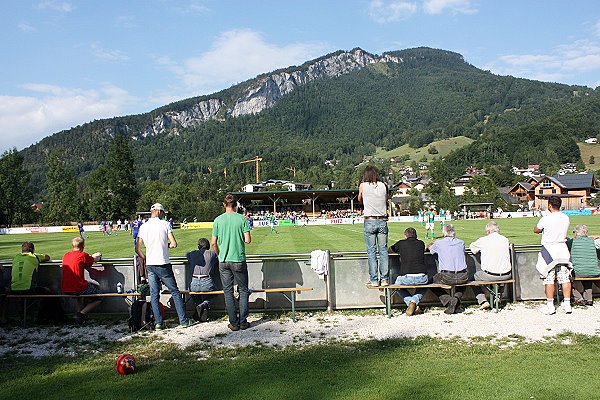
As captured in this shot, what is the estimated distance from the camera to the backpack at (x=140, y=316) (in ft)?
28.3

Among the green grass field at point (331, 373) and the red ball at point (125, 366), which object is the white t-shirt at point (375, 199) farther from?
the red ball at point (125, 366)

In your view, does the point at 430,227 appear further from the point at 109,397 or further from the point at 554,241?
the point at 109,397

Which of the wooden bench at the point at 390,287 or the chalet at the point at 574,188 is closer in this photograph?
the wooden bench at the point at 390,287

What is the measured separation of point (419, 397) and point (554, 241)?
5.64m

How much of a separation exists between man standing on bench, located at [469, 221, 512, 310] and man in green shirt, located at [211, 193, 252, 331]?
429 cm

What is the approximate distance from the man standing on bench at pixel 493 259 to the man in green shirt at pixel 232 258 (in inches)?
169

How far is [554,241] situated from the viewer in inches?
366

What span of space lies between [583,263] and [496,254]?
63.9 inches

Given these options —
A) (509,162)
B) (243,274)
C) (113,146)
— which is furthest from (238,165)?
(243,274)

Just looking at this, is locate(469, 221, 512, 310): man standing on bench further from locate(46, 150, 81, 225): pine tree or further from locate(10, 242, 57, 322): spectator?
locate(46, 150, 81, 225): pine tree

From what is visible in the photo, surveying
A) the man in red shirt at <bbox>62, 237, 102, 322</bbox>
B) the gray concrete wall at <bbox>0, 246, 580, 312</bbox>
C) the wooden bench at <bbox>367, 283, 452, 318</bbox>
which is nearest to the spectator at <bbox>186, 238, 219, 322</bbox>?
the gray concrete wall at <bbox>0, 246, 580, 312</bbox>

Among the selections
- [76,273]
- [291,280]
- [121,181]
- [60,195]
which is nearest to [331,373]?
[291,280]

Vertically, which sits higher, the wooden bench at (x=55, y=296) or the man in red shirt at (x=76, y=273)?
the man in red shirt at (x=76, y=273)

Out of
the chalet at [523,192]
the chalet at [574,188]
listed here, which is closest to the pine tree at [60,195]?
the chalet at [574,188]
